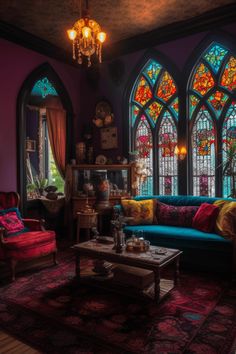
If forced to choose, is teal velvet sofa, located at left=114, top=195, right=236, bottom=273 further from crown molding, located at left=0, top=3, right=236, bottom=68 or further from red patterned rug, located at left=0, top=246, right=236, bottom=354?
crown molding, located at left=0, top=3, right=236, bottom=68

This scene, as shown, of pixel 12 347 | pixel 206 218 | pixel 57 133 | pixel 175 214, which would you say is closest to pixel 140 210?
pixel 175 214

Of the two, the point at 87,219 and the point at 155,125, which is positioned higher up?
the point at 155,125

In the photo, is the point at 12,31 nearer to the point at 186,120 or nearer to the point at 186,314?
the point at 186,120

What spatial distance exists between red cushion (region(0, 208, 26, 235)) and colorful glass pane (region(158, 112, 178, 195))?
2.66 metres

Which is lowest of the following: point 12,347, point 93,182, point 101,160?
point 12,347

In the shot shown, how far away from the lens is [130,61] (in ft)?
18.9

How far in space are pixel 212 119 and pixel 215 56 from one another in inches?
41.2

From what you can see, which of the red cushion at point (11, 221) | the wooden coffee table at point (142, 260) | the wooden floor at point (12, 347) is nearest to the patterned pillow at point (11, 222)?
the red cushion at point (11, 221)

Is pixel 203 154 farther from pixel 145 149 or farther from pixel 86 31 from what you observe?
pixel 86 31

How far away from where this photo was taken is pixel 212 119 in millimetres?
5020

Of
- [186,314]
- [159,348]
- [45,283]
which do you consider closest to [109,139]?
[45,283]

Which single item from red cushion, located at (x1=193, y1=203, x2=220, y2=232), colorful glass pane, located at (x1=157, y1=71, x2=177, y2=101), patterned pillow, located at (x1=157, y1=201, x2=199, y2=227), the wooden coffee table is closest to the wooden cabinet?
patterned pillow, located at (x1=157, y1=201, x2=199, y2=227)

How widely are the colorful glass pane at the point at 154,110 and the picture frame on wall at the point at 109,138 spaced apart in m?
0.78

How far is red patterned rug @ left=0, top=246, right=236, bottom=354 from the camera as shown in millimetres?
2246
